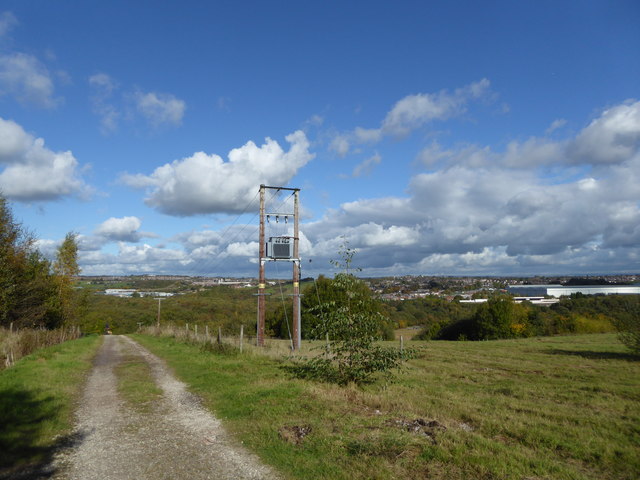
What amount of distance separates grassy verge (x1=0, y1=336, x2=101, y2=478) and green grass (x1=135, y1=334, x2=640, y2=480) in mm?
2965

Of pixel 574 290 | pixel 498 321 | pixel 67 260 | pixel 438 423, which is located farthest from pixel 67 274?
pixel 574 290

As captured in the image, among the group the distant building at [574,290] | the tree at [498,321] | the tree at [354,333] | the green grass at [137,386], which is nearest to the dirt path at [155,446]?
the green grass at [137,386]

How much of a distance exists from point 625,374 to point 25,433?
18.5 m

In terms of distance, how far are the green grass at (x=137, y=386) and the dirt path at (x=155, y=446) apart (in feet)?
0.88

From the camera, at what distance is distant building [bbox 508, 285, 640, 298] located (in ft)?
350

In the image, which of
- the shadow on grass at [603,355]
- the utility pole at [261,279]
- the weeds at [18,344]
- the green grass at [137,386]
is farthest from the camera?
the utility pole at [261,279]

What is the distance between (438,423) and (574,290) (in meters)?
128

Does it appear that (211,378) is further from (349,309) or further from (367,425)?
(367,425)

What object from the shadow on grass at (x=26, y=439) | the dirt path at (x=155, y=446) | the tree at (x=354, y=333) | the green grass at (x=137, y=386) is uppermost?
the tree at (x=354, y=333)

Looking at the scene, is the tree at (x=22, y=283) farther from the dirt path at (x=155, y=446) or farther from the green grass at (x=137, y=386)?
the dirt path at (x=155, y=446)

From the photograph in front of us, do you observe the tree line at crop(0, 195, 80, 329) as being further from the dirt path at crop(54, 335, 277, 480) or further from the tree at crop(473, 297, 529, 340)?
the tree at crop(473, 297, 529, 340)

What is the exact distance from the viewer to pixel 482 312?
60.8 meters

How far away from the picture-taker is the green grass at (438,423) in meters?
5.67

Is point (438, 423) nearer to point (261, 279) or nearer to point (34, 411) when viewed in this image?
point (34, 411)
